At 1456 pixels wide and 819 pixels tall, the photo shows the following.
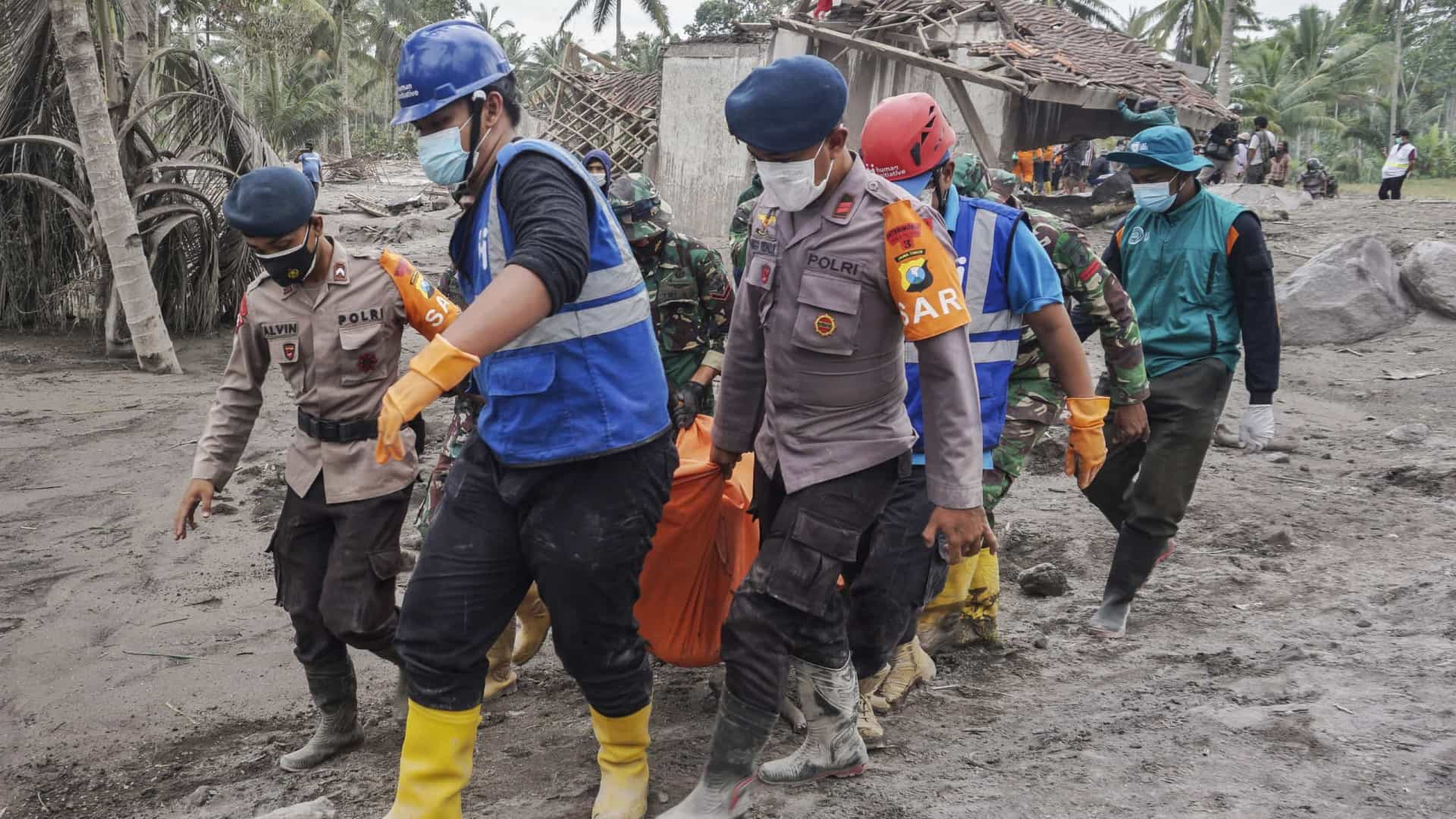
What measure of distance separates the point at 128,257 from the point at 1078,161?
57.4 feet

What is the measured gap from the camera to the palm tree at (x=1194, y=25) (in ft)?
119

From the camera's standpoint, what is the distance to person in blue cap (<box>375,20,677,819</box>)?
2.37 metres

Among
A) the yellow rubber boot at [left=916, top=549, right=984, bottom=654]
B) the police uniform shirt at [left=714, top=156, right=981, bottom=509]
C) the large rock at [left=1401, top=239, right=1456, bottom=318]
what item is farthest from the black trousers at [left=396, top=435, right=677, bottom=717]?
the large rock at [left=1401, top=239, right=1456, bottom=318]

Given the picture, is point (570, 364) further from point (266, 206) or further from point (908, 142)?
point (908, 142)

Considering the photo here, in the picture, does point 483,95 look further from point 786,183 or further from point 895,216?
point 895,216

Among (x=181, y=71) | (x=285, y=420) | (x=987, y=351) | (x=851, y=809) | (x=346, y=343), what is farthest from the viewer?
(x=181, y=71)

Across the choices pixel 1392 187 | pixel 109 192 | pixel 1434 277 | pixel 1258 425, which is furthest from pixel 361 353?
pixel 1392 187

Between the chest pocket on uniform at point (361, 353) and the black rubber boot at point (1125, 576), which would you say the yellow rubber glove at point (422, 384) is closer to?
the chest pocket on uniform at point (361, 353)

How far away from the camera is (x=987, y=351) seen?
3.35 meters

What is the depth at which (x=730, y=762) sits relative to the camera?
8.86ft

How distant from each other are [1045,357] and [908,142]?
2.86ft

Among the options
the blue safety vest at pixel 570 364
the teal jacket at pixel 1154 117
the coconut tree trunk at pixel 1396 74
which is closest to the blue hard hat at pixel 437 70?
the blue safety vest at pixel 570 364

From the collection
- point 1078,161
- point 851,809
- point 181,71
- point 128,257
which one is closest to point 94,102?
point 128,257

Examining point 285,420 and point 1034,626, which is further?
point 285,420
